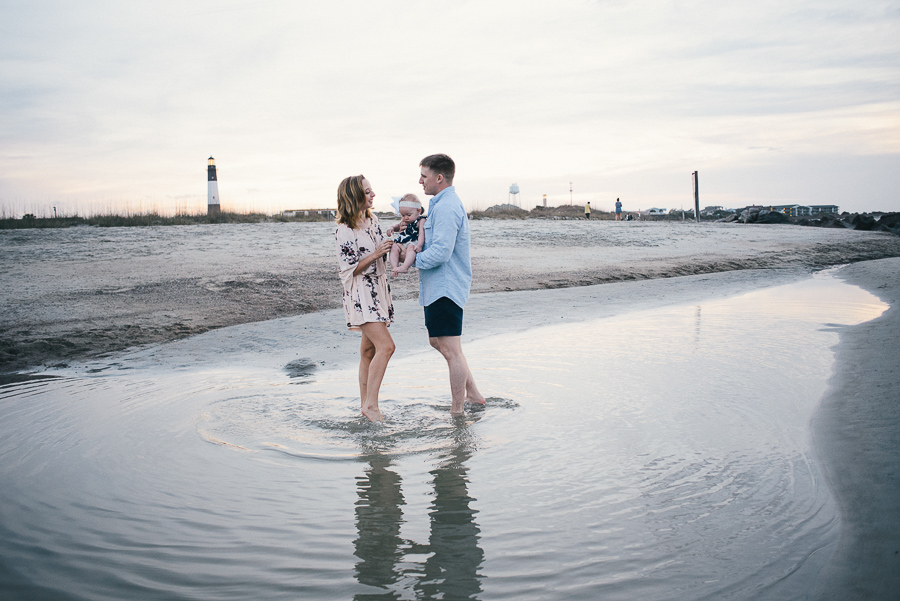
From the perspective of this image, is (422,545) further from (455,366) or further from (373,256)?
(373,256)

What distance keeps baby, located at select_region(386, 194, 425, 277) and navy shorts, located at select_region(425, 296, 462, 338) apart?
1.19ft

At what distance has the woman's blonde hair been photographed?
4609mm

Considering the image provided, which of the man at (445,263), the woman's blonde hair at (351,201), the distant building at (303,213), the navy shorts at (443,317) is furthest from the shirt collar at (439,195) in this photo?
the distant building at (303,213)

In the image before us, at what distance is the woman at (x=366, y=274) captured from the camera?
4648mm

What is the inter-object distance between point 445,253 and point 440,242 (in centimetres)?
9

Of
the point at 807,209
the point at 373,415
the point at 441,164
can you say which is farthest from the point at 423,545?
the point at 807,209

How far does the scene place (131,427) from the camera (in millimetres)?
4910

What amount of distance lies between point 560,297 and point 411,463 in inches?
337

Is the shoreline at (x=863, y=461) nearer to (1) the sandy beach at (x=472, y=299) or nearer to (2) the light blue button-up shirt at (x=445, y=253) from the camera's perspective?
(1) the sandy beach at (x=472, y=299)

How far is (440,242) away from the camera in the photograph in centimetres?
462

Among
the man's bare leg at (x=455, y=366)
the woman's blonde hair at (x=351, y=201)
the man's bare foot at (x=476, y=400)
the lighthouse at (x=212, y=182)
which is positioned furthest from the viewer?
the lighthouse at (x=212, y=182)

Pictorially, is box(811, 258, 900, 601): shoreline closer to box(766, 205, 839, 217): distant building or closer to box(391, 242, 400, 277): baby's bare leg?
box(391, 242, 400, 277): baby's bare leg

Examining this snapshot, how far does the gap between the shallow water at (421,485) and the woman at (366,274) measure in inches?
18.5

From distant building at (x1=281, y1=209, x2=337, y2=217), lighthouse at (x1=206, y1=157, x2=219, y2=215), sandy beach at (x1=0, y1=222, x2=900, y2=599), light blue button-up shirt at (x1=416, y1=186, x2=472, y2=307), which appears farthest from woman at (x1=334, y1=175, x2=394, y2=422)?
lighthouse at (x1=206, y1=157, x2=219, y2=215)
